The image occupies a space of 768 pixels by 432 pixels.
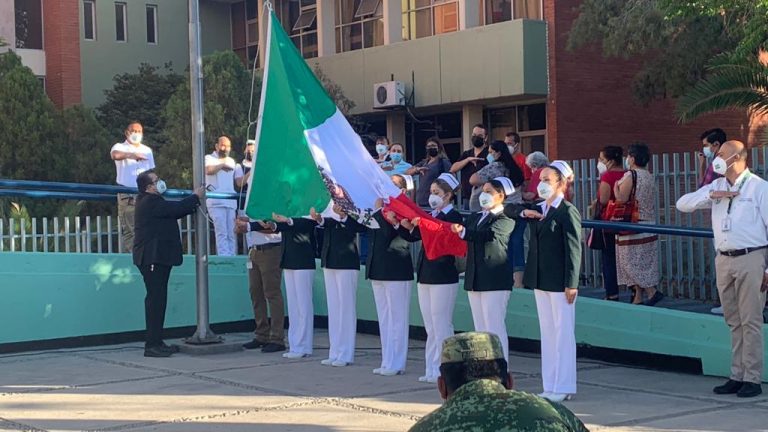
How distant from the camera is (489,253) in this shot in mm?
9969

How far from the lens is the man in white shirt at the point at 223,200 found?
47.3 ft

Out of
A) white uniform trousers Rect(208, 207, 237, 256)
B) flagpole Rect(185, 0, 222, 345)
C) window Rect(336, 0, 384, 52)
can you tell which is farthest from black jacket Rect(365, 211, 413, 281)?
window Rect(336, 0, 384, 52)

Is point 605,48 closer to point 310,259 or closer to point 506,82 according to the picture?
point 506,82

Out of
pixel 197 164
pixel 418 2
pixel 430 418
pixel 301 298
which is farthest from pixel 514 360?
pixel 418 2

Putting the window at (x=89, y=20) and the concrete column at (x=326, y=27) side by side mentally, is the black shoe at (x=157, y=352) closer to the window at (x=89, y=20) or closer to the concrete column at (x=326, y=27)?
the concrete column at (x=326, y=27)

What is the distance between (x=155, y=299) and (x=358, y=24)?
2086 centimetres

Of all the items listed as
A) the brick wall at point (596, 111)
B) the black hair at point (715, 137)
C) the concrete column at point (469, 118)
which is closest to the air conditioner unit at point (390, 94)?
the concrete column at point (469, 118)

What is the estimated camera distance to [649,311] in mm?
10789

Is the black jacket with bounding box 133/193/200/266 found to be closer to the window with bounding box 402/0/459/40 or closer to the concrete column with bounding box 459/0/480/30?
the concrete column with bounding box 459/0/480/30

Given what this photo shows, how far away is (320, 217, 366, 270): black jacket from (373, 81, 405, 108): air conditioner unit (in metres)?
17.5

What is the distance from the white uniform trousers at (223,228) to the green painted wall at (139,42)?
73.9ft

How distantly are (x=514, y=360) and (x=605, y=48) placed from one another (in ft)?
42.3

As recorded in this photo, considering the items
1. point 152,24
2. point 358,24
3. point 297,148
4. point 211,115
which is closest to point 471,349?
point 297,148

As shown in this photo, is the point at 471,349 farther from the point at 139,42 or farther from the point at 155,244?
the point at 139,42
